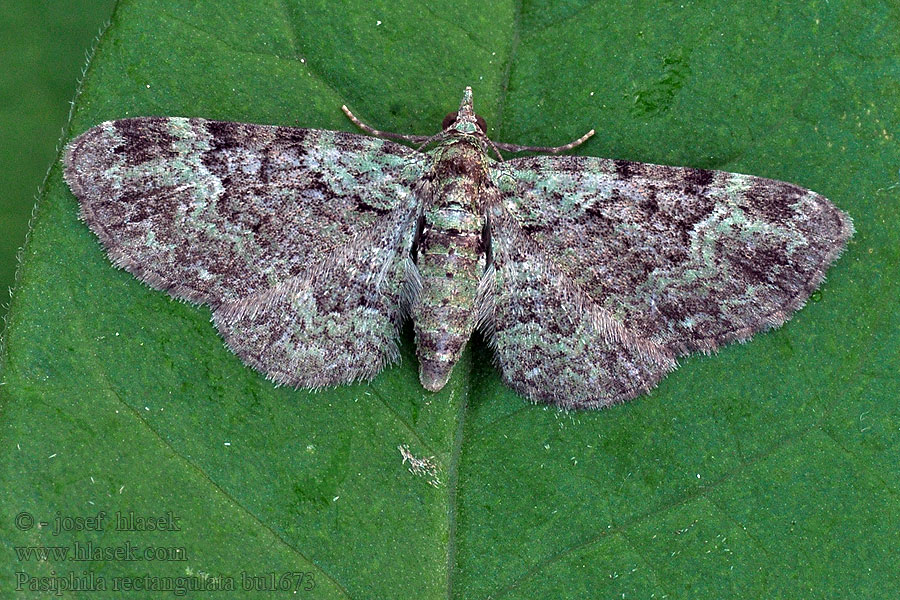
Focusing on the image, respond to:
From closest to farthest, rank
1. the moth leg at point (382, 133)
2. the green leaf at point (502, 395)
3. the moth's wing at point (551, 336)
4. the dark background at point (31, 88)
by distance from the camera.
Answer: the green leaf at point (502, 395)
the moth's wing at point (551, 336)
the moth leg at point (382, 133)
the dark background at point (31, 88)

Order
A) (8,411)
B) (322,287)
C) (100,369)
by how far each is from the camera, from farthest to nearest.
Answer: (322,287) < (100,369) < (8,411)

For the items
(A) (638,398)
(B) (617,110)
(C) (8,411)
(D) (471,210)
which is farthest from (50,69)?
(A) (638,398)

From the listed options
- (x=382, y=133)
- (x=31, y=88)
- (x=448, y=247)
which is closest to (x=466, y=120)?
(x=382, y=133)

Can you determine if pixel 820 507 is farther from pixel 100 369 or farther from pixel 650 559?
pixel 100 369

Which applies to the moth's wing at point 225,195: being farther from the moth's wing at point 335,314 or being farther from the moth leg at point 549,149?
the moth leg at point 549,149

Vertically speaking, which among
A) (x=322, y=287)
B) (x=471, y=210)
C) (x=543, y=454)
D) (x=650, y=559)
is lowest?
(x=650, y=559)

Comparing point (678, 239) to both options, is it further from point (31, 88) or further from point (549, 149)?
point (31, 88)

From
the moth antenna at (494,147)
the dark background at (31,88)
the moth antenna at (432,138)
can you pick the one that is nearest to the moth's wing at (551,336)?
the moth antenna at (494,147)

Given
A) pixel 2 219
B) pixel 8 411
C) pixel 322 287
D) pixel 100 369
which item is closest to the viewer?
pixel 8 411
